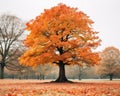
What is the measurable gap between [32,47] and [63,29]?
15.3ft

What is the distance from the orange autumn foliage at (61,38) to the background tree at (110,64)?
112 ft

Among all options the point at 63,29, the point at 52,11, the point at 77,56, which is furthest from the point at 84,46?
the point at 52,11

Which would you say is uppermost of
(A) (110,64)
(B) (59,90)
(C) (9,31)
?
(C) (9,31)

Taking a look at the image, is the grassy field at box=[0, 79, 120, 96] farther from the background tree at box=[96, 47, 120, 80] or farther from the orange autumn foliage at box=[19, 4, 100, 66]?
the background tree at box=[96, 47, 120, 80]

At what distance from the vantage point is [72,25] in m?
33.2

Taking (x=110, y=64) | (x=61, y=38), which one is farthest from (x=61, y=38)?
(x=110, y=64)

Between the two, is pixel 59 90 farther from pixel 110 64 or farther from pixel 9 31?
pixel 110 64

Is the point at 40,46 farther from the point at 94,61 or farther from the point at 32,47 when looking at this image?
the point at 94,61

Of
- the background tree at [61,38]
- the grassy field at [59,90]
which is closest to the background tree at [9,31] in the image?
the background tree at [61,38]

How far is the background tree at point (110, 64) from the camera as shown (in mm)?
66338

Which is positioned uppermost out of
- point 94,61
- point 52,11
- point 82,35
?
point 52,11

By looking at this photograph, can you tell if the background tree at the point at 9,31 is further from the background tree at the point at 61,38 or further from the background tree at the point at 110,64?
the background tree at the point at 110,64

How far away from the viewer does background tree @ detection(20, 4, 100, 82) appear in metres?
32.2

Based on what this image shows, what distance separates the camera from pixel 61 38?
34.1 meters
